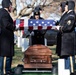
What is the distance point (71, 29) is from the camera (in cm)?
750

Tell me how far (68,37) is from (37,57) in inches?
49.9

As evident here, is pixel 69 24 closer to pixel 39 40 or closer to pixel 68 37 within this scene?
pixel 68 37

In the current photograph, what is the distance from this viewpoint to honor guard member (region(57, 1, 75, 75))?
745 cm

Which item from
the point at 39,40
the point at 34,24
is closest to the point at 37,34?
the point at 39,40

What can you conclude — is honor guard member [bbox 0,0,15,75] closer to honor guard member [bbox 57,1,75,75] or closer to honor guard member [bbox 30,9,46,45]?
honor guard member [bbox 30,9,46,45]

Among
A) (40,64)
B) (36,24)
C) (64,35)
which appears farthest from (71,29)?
(40,64)

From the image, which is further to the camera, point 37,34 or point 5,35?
point 37,34

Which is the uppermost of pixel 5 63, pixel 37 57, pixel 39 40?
pixel 39 40

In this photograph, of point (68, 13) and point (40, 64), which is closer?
point (68, 13)

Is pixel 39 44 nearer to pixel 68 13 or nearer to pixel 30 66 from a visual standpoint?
pixel 30 66

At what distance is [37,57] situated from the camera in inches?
334

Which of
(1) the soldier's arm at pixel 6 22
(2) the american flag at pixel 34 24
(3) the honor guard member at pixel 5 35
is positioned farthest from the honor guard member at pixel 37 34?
(1) the soldier's arm at pixel 6 22

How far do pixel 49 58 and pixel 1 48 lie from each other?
1412 millimetres

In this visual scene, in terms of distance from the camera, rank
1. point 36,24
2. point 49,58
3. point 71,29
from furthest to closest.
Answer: point 49,58, point 36,24, point 71,29
